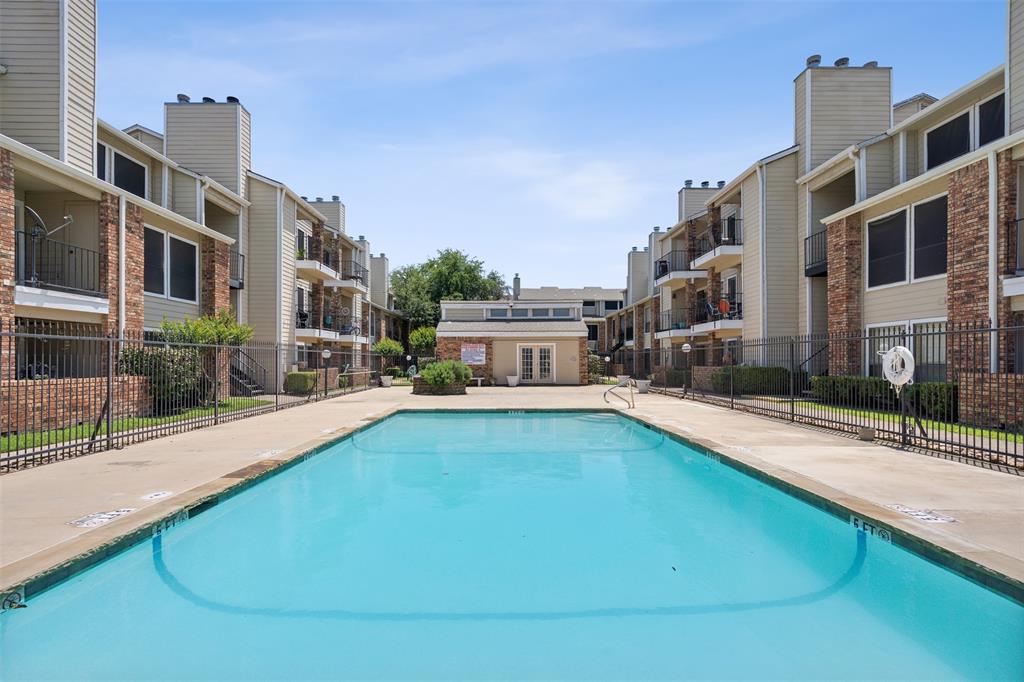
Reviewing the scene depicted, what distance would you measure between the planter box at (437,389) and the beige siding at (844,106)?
1574 centimetres

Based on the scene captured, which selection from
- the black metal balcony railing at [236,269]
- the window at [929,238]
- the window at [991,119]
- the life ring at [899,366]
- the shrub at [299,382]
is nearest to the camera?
the life ring at [899,366]

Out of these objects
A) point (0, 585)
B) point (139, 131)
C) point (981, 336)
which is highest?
point (139, 131)

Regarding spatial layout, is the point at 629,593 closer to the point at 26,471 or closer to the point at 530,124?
the point at 26,471

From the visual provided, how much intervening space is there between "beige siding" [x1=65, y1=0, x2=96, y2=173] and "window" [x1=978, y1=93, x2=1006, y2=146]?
22357 mm

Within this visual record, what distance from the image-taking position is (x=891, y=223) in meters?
16.2

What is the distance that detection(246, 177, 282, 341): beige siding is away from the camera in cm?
2228

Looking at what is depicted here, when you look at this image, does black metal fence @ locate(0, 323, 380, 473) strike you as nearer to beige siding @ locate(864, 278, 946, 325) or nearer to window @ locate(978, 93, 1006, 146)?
beige siding @ locate(864, 278, 946, 325)

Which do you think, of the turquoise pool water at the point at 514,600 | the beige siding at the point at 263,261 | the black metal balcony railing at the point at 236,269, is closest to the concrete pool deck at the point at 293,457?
the turquoise pool water at the point at 514,600

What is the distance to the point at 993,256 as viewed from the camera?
475 inches

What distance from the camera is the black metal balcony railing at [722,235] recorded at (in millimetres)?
23484

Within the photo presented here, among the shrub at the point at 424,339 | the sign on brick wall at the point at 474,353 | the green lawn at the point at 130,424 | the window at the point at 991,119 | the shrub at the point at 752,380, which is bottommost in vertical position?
the green lawn at the point at 130,424

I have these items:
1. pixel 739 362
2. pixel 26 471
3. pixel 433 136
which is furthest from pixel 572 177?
pixel 26 471

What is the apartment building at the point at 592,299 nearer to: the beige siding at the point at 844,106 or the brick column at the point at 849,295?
the beige siding at the point at 844,106

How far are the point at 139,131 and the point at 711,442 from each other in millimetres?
24167
